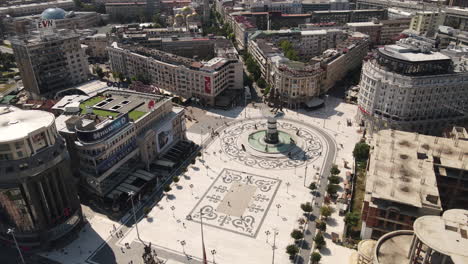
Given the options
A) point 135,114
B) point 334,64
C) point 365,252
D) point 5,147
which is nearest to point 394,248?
point 365,252

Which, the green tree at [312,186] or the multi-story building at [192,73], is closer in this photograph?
the green tree at [312,186]

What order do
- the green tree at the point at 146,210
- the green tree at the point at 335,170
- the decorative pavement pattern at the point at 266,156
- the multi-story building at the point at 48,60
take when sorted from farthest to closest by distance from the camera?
1. the multi-story building at the point at 48,60
2. the decorative pavement pattern at the point at 266,156
3. the green tree at the point at 335,170
4. the green tree at the point at 146,210

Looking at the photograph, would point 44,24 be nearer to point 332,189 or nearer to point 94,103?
point 94,103

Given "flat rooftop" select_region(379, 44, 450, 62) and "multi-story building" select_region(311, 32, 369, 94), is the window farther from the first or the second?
"multi-story building" select_region(311, 32, 369, 94)

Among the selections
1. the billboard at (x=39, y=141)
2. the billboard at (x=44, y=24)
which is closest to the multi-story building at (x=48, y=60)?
the billboard at (x=44, y=24)

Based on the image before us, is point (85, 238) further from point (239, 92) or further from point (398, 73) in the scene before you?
point (398, 73)

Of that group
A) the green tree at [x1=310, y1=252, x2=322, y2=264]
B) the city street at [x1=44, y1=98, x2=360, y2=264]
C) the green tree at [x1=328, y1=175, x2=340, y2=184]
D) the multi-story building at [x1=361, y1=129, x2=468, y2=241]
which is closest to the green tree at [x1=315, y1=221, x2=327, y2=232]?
the city street at [x1=44, y1=98, x2=360, y2=264]

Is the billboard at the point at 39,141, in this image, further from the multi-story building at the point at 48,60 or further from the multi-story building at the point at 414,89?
the multi-story building at the point at 414,89
